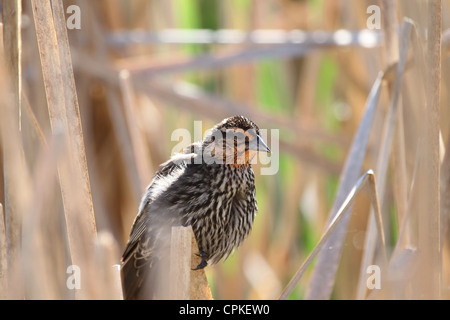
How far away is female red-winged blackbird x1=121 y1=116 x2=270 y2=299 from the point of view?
1986 millimetres

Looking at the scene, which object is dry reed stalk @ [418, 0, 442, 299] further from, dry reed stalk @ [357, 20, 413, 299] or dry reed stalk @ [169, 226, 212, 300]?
dry reed stalk @ [169, 226, 212, 300]

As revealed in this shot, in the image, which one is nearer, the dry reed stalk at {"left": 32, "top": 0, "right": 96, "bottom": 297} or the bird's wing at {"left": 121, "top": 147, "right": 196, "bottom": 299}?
the dry reed stalk at {"left": 32, "top": 0, "right": 96, "bottom": 297}

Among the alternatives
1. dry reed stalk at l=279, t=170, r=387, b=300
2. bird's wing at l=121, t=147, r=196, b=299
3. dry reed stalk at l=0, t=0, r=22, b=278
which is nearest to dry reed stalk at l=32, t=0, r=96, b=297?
dry reed stalk at l=0, t=0, r=22, b=278

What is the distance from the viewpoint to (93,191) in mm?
2590

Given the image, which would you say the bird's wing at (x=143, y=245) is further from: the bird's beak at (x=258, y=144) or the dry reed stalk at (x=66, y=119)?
the dry reed stalk at (x=66, y=119)

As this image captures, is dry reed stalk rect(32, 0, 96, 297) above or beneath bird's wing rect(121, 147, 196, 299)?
above

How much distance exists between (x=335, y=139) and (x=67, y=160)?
176 cm

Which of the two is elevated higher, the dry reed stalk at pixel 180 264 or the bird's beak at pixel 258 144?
the bird's beak at pixel 258 144

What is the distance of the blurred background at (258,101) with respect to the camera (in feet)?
6.82

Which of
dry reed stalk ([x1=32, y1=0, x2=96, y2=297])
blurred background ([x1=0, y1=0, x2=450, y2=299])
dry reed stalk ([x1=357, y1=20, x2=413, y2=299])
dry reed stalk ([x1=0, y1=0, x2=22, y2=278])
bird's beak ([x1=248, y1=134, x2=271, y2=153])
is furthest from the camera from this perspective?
blurred background ([x1=0, y1=0, x2=450, y2=299])

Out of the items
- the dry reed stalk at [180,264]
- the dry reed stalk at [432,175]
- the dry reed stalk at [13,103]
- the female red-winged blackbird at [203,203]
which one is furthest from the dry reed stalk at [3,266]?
the dry reed stalk at [432,175]

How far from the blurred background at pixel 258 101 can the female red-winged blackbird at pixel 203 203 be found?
16 centimetres
